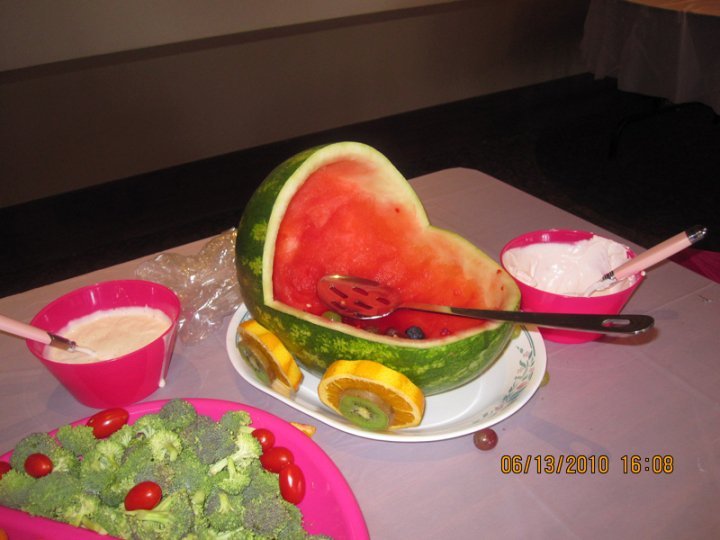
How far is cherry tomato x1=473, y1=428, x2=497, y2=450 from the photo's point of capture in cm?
68

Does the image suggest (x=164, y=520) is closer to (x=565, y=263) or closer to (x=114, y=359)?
(x=114, y=359)

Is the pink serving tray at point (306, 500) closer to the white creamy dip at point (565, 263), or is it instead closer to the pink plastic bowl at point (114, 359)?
the pink plastic bowl at point (114, 359)

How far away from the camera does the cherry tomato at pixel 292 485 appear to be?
1.85ft

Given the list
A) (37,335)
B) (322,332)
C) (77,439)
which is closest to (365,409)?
(322,332)

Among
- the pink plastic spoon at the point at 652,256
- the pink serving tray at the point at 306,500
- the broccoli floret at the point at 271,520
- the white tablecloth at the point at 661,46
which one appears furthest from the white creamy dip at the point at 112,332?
the white tablecloth at the point at 661,46

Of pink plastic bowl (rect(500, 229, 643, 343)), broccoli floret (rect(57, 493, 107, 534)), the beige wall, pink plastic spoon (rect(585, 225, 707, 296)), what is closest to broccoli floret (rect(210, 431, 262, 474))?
broccoli floret (rect(57, 493, 107, 534))

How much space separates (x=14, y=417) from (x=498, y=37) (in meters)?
3.79

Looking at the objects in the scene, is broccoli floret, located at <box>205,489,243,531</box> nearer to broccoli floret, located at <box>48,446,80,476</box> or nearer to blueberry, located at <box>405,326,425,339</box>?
broccoli floret, located at <box>48,446,80,476</box>

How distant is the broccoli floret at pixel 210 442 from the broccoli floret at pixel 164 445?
1cm

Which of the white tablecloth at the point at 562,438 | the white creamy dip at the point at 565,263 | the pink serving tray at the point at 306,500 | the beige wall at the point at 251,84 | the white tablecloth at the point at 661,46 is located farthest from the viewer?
the beige wall at the point at 251,84

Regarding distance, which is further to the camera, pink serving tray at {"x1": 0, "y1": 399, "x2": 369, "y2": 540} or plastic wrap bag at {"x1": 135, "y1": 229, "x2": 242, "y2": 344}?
plastic wrap bag at {"x1": 135, "y1": 229, "x2": 242, "y2": 344}

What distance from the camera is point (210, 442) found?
57 centimetres

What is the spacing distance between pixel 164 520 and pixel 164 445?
0.29ft

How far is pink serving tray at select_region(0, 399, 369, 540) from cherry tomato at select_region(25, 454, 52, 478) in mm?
40
